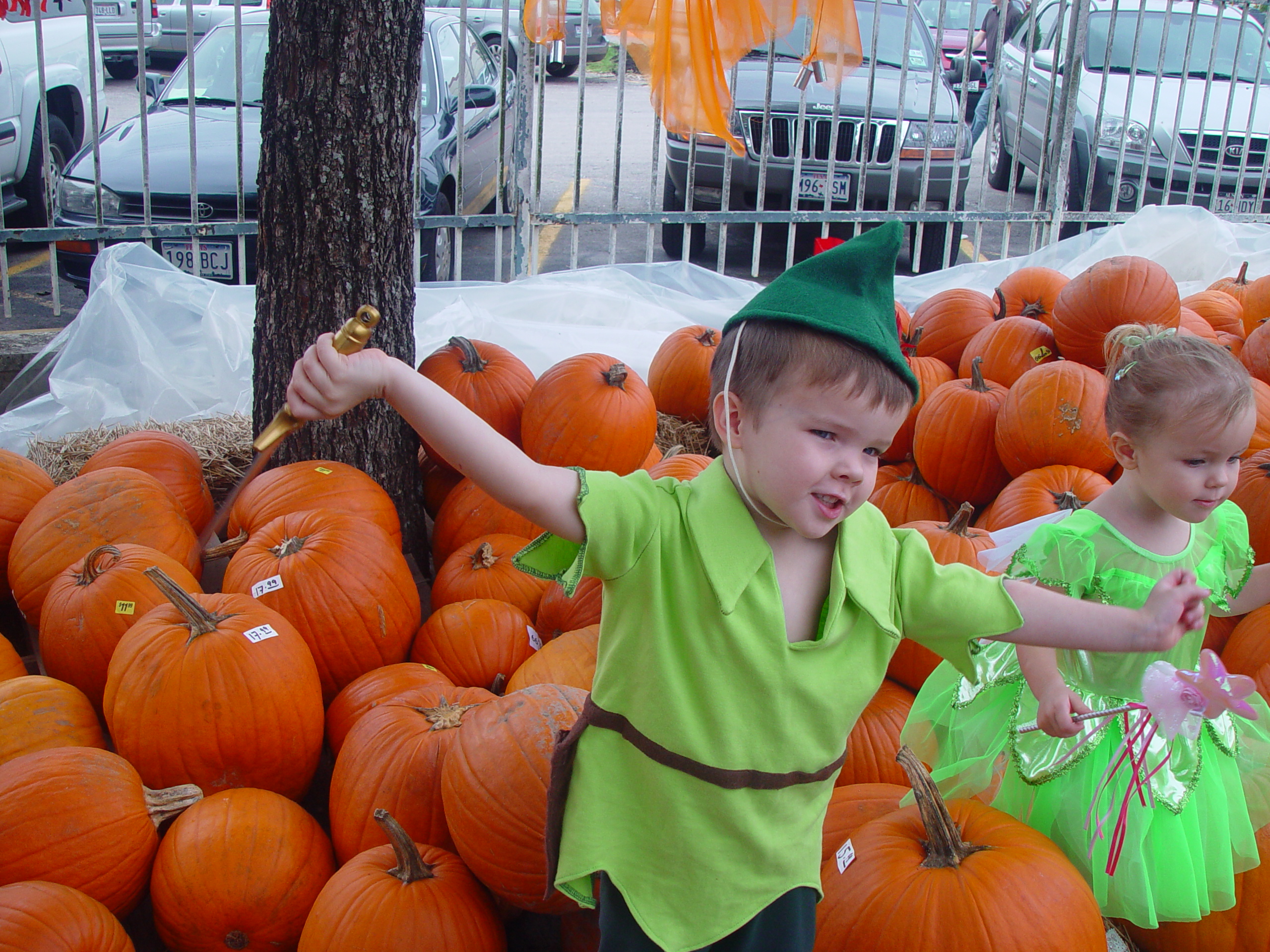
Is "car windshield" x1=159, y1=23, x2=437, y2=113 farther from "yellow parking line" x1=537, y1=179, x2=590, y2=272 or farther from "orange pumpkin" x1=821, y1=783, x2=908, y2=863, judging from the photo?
"orange pumpkin" x1=821, y1=783, x2=908, y2=863

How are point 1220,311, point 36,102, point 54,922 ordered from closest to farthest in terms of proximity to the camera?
point 54,922
point 1220,311
point 36,102

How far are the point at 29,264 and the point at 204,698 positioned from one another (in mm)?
7456

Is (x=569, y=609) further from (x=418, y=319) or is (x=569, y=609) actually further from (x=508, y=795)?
(x=418, y=319)

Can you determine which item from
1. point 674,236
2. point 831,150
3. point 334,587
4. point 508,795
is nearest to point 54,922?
point 508,795

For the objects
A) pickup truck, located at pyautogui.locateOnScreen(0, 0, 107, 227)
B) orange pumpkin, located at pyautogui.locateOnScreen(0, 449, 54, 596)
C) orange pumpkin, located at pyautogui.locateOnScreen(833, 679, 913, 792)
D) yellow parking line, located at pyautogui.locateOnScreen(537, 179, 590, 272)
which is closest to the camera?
orange pumpkin, located at pyautogui.locateOnScreen(833, 679, 913, 792)

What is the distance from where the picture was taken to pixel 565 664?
2.50 meters

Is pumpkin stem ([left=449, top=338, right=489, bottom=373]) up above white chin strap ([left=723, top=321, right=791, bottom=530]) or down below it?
below

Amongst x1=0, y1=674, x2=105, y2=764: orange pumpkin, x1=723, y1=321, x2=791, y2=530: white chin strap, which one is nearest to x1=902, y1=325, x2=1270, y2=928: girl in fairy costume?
x1=723, y1=321, x2=791, y2=530: white chin strap

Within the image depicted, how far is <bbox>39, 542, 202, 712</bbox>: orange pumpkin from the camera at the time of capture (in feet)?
8.30

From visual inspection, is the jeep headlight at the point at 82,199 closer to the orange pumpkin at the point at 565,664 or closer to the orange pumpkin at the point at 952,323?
the orange pumpkin at the point at 952,323

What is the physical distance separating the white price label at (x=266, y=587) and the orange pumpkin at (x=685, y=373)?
199 cm

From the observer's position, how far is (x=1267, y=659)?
2.61 m

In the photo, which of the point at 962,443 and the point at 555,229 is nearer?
the point at 962,443

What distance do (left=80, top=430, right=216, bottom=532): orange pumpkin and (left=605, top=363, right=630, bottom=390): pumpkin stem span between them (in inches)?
54.8
